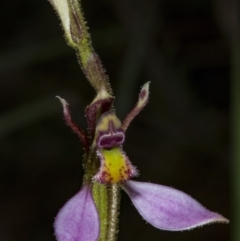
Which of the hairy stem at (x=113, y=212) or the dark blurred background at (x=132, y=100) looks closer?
the hairy stem at (x=113, y=212)

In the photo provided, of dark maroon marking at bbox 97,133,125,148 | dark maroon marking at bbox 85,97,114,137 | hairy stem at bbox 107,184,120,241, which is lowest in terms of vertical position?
hairy stem at bbox 107,184,120,241

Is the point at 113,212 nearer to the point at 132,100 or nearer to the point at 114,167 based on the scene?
the point at 114,167

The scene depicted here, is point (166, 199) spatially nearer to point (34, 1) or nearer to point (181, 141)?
point (181, 141)

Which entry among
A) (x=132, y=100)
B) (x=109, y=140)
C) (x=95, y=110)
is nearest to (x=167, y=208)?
(x=109, y=140)

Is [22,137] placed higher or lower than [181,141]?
higher

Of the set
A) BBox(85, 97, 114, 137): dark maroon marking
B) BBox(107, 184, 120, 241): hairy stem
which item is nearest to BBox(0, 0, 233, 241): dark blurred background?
BBox(85, 97, 114, 137): dark maroon marking

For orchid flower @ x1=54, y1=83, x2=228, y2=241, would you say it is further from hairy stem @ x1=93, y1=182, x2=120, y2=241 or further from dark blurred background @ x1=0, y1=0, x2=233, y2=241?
dark blurred background @ x1=0, y1=0, x2=233, y2=241

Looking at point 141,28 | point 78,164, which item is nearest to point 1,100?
point 78,164

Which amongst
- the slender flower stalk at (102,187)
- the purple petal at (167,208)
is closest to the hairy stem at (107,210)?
the slender flower stalk at (102,187)

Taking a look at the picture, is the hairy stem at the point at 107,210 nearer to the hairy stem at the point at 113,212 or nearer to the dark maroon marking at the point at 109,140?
the hairy stem at the point at 113,212
